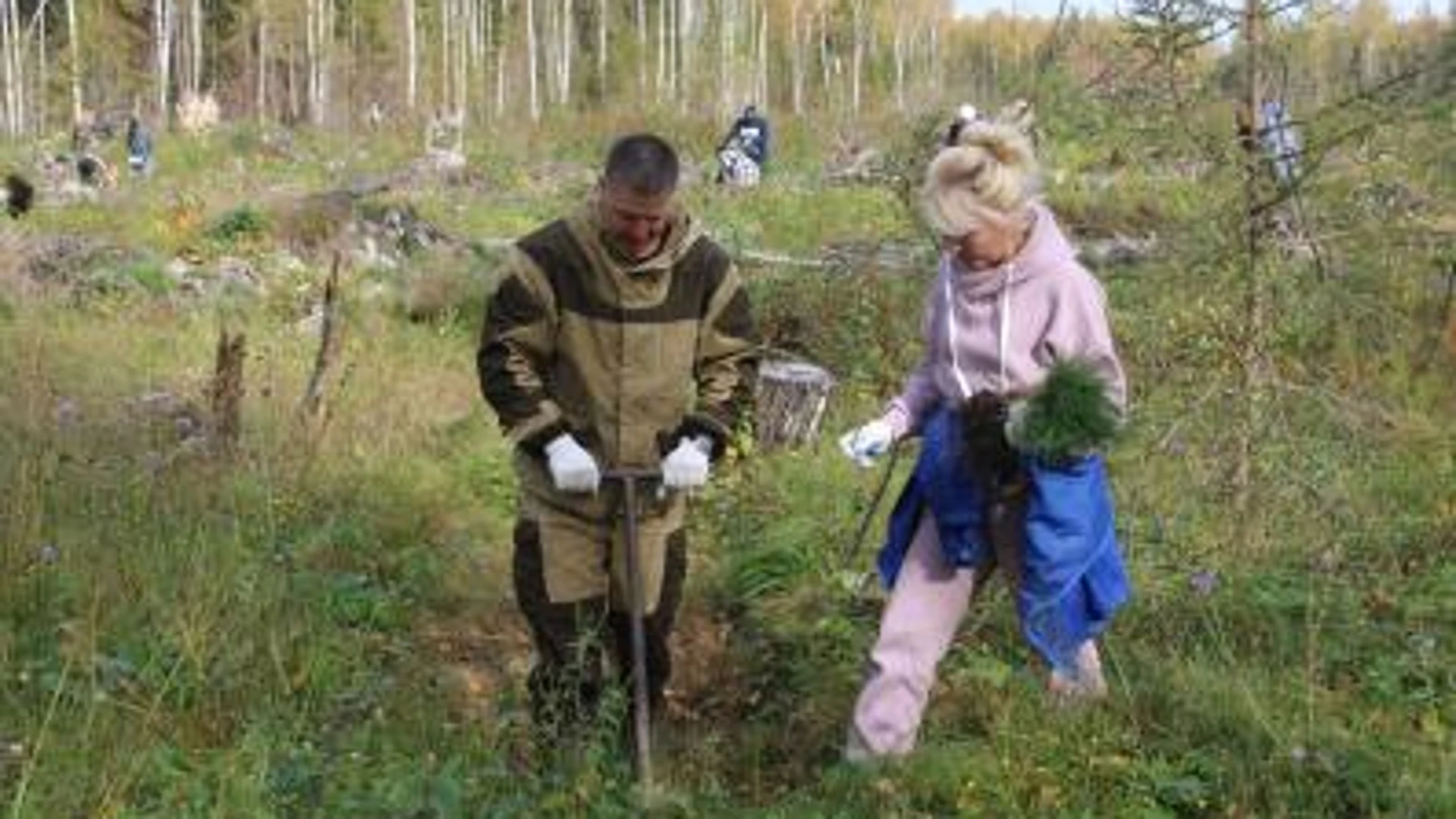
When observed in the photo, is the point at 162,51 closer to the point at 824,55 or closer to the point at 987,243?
the point at 824,55

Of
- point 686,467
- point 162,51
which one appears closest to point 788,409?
point 686,467

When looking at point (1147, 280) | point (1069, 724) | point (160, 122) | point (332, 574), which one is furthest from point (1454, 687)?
point (160, 122)

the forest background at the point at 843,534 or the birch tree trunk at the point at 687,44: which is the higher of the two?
the birch tree trunk at the point at 687,44

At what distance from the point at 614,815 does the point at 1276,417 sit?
2972 millimetres

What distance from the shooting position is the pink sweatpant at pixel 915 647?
13.6 ft

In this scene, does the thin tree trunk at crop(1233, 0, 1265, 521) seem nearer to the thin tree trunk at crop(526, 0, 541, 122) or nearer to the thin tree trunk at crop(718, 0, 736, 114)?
the thin tree trunk at crop(718, 0, 736, 114)

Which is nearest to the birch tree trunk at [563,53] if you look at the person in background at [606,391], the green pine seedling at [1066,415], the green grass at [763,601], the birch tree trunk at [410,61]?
Answer: the birch tree trunk at [410,61]

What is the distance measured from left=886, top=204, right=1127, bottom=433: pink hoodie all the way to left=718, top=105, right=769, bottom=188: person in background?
15419mm

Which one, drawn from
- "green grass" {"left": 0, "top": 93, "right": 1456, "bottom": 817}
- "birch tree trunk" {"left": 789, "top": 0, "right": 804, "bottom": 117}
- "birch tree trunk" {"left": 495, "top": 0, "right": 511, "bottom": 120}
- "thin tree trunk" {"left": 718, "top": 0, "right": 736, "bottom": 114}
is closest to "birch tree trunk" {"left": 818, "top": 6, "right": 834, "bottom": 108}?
"birch tree trunk" {"left": 789, "top": 0, "right": 804, "bottom": 117}

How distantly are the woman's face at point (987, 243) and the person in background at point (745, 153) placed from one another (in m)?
15.5

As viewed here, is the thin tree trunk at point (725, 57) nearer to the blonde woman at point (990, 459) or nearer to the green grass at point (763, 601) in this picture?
the green grass at point (763, 601)

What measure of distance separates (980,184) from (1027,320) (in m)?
0.37

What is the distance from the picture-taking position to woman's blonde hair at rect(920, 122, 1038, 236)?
3.94 m

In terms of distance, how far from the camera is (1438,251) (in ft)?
25.6
